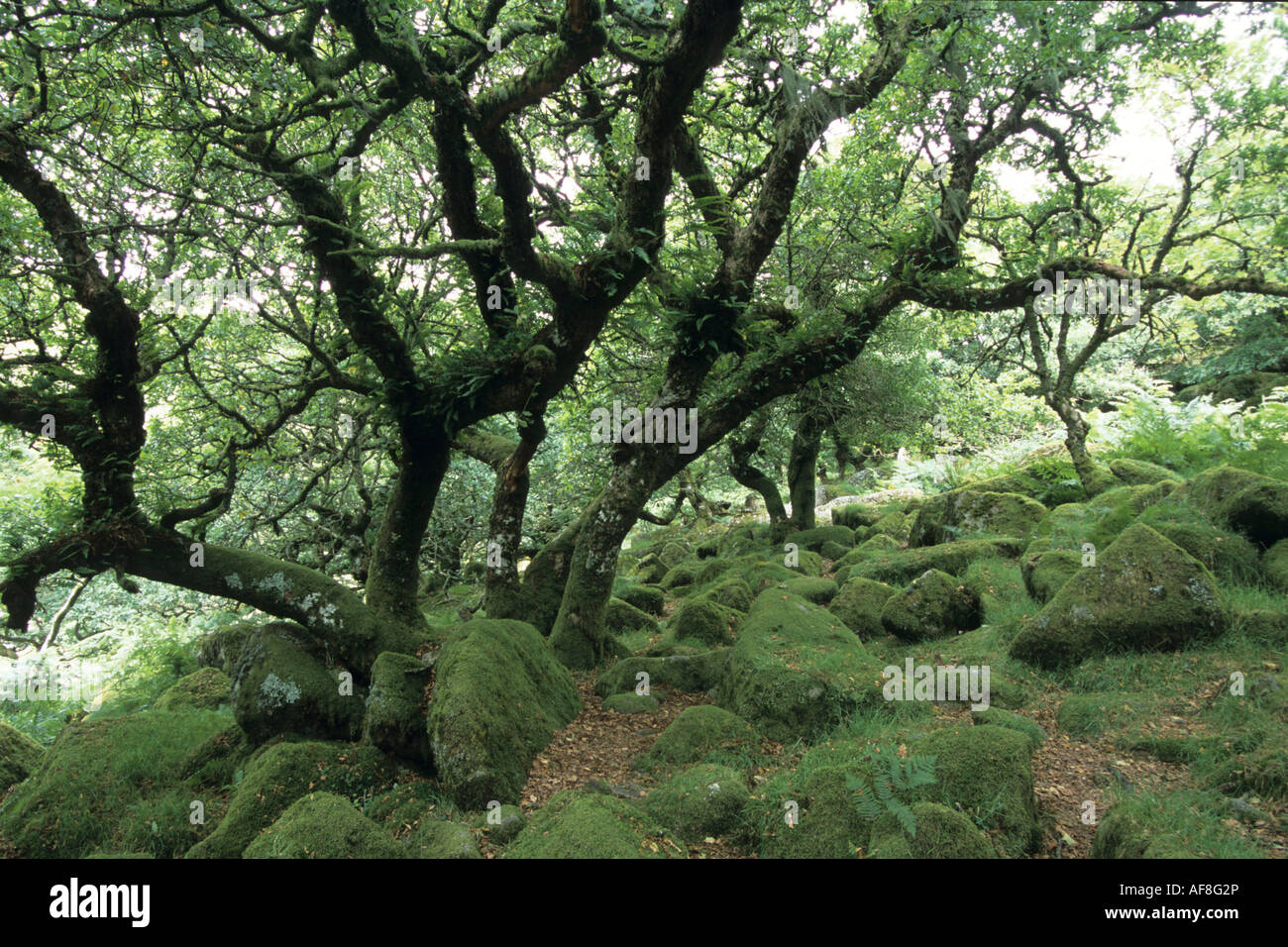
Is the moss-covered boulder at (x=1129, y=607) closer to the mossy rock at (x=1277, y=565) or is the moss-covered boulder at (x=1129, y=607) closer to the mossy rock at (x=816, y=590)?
the mossy rock at (x=1277, y=565)

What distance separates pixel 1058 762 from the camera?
509cm

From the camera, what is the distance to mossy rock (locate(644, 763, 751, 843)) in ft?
15.1

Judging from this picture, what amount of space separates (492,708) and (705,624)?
4.19 meters

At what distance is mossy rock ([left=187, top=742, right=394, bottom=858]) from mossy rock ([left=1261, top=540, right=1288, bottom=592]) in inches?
342

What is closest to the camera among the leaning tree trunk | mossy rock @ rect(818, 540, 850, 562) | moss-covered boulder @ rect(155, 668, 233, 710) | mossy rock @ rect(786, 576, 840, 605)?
moss-covered boulder @ rect(155, 668, 233, 710)

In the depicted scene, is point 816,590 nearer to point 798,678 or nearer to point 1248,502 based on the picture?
point 798,678

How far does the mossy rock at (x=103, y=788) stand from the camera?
18.7ft

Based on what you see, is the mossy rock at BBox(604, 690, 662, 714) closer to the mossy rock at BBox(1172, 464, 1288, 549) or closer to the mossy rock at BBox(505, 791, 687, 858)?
the mossy rock at BBox(505, 791, 687, 858)

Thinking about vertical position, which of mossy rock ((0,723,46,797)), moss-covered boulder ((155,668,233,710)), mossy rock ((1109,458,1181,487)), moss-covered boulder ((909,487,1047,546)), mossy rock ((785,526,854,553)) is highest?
mossy rock ((1109,458,1181,487))

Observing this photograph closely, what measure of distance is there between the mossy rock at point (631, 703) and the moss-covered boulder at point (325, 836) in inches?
132

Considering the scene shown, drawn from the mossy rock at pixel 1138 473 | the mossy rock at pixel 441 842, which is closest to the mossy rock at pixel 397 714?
the mossy rock at pixel 441 842

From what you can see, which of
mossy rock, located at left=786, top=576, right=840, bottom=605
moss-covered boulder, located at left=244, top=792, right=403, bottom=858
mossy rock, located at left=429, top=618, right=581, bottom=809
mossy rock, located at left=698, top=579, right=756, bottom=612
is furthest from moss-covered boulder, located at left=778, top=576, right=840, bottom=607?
moss-covered boulder, located at left=244, top=792, right=403, bottom=858

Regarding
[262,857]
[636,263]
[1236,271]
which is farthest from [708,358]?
[1236,271]
